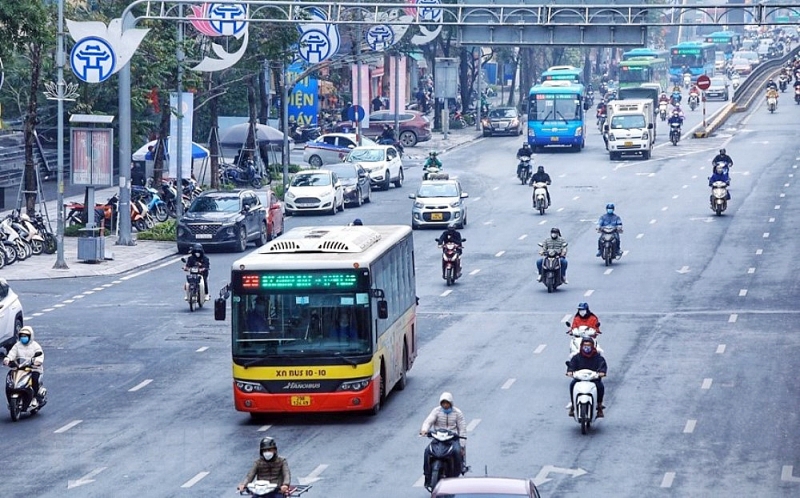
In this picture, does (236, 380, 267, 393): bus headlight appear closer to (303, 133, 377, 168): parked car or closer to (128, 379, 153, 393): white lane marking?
(128, 379, 153, 393): white lane marking

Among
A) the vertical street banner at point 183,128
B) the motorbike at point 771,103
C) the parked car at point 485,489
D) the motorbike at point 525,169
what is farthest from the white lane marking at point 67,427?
the motorbike at point 771,103

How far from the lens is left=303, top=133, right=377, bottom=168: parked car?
7394 centimetres

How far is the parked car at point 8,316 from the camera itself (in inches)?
1189

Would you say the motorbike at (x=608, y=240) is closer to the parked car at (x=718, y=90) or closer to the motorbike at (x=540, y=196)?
the motorbike at (x=540, y=196)

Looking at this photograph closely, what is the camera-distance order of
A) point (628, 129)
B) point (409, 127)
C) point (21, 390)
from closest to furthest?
point (21, 390) < point (628, 129) < point (409, 127)

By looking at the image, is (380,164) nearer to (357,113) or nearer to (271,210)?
(357,113)

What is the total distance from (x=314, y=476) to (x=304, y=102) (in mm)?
70318

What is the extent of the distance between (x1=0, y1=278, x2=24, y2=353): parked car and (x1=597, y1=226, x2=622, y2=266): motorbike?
16.7 meters

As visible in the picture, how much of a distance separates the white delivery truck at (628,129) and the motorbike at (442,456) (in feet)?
179

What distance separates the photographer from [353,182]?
58.9 meters

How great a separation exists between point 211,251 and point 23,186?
9141mm

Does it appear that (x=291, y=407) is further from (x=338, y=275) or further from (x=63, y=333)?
(x=63, y=333)

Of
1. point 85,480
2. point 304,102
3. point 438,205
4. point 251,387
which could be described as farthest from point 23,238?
point 304,102

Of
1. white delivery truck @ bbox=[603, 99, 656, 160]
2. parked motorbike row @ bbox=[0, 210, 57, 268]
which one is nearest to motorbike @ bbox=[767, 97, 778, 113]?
white delivery truck @ bbox=[603, 99, 656, 160]
